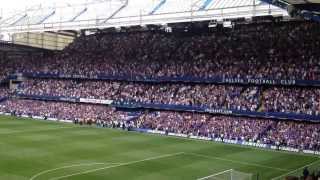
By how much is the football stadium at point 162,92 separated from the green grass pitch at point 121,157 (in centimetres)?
10

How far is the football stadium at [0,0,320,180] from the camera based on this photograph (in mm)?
35156

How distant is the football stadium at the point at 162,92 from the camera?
3516 centimetres

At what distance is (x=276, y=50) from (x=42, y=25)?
32103mm

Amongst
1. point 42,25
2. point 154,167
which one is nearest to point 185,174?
point 154,167

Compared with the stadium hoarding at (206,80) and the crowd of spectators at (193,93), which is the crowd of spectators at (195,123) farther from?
the stadium hoarding at (206,80)

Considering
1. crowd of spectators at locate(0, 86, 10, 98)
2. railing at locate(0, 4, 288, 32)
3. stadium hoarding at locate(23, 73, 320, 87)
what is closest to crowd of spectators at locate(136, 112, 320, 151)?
stadium hoarding at locate(23, 73, 320, 87)

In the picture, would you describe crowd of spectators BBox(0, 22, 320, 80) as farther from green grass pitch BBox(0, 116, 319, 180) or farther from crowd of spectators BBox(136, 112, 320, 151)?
green grass pitch BBox(0, 116, 319, 180)

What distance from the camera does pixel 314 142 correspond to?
43875 millimetres

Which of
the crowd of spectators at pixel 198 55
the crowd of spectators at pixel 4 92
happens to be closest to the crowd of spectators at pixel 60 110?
the crowd of spectators at pixel 4 92

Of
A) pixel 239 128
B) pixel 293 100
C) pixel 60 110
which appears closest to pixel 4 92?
pixel 60 110

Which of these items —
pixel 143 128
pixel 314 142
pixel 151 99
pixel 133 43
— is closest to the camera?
pixel 314 142

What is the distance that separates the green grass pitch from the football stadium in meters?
0.10

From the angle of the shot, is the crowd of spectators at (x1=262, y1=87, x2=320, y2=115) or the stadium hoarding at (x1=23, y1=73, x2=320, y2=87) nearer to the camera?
the crowd of spectators at (x1=262, y1=87, x2=320, y2=115)

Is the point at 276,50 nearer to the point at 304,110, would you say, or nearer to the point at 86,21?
the point at 304,110
